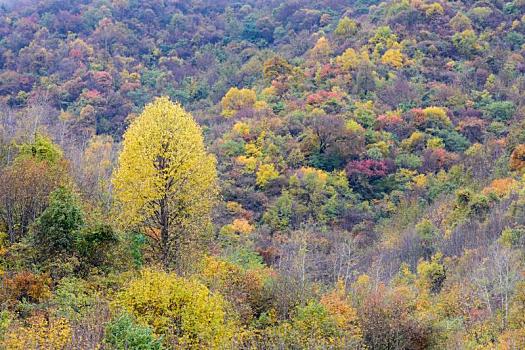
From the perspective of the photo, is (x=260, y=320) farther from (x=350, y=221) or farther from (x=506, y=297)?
(x=350, y=221)

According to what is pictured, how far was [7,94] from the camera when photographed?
74500mm

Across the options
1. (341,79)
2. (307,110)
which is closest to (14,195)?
(307,110)

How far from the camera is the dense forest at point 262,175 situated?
18944 mm

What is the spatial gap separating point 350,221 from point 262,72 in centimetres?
3173

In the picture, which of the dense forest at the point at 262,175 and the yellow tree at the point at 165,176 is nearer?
the dense forest at the point at 262,175

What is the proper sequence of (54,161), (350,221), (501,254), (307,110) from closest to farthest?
1. (54,161)
2. (501,254)
3. (350,221)
4. (307,110)

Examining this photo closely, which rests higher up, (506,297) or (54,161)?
(54,161)

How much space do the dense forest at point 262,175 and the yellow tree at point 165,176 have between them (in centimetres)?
7

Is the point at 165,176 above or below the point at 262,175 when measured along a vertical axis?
above

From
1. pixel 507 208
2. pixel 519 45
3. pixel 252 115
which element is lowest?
pixel 507 208

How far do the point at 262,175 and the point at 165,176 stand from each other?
29.6 m

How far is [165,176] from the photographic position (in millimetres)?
21359

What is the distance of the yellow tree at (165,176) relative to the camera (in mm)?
21359

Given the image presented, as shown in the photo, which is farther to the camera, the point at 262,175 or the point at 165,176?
the point at 262,175
